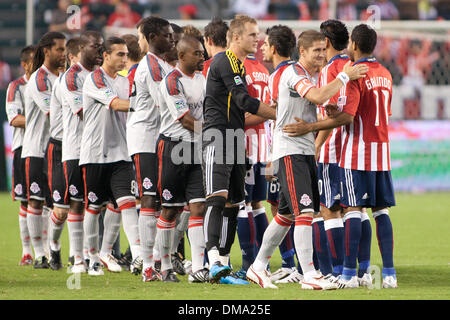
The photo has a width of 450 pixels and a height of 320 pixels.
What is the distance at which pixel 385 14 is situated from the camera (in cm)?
2131

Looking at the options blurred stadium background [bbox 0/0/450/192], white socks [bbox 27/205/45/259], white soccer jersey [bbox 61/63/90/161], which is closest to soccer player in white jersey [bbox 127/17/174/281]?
white soccer jersey [bbox 61/63/90/161]

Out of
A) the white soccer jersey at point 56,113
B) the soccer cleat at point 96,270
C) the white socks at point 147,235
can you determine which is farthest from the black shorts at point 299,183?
the white soccer jersey at point 56,113

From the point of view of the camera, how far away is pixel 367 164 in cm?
702

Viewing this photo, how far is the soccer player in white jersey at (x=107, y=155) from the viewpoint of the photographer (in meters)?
8.23

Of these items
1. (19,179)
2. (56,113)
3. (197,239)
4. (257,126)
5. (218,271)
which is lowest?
(218,271)

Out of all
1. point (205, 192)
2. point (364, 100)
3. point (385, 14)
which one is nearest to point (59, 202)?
point (205, 192)

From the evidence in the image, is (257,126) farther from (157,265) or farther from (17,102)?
(17,102)

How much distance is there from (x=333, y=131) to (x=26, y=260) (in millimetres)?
3950

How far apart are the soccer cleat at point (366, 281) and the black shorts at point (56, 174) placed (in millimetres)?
3179

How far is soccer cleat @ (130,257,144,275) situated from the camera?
8289mm

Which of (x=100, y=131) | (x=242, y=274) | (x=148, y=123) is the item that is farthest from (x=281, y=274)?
(x=100, y=131)

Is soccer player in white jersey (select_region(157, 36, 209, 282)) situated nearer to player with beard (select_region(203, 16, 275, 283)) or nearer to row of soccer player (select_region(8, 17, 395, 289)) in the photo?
row of soccer player (select_region(8, 17, 395, 289))

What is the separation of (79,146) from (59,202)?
0.67 m
